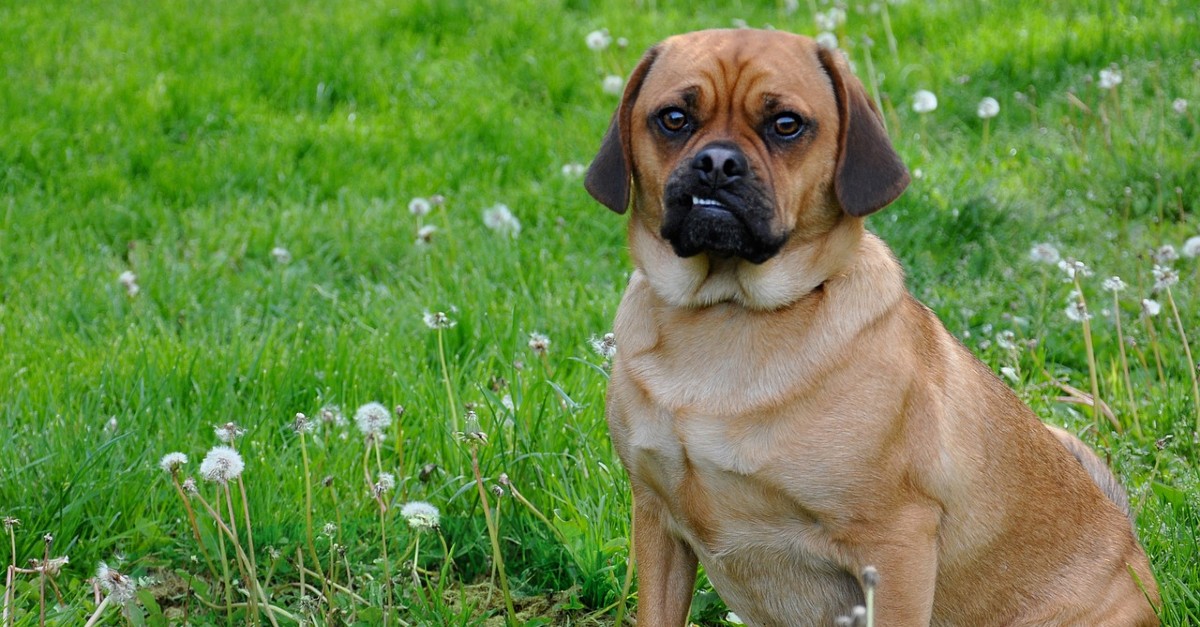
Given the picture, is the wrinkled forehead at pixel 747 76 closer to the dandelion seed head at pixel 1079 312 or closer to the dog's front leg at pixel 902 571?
the dog's front leg at pixel 902 571

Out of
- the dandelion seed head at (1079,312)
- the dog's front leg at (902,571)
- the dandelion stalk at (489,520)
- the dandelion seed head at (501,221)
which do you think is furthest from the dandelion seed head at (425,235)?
the dog's front leg at (902,571)

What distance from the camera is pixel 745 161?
3027mm

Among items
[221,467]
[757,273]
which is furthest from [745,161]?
[221,467]

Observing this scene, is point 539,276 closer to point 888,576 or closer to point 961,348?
point 961,348

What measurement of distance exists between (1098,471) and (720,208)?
1.46m

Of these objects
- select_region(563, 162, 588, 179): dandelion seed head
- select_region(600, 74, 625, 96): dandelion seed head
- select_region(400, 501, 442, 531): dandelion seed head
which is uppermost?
select_region(400, 501, 442, 531): dandelion seed head

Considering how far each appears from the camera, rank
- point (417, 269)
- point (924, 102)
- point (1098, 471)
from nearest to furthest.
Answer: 1. point (1098, 471)
2. point (417, 269)
3. point (924, 102)

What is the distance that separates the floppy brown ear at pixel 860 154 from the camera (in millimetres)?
3055

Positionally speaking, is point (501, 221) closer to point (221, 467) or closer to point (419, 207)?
point (419, 207)

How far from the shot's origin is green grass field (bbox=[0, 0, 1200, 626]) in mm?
3781

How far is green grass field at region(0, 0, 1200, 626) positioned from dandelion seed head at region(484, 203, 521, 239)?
119mm

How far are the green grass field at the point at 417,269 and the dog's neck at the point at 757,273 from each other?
27.2 inches

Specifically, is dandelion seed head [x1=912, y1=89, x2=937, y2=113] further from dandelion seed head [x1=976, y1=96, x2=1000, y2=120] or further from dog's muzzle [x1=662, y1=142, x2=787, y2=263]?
dog's muzzle [x1=662, y1=142, x2=787, y2=263]

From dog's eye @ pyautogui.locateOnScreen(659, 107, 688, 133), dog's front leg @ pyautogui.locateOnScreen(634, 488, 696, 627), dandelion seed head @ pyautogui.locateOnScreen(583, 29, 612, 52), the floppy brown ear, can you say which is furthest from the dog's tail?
dandelion seed head @ pyautogui.locateOnScreen(583, 29, 612, 52)
